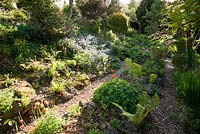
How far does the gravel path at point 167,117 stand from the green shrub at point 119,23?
328 inches

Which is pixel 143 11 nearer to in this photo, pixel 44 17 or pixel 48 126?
pixel 44 17

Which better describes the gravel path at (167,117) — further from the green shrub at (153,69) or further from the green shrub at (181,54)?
the green shrub at (181,54)

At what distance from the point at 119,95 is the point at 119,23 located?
10.1 metres

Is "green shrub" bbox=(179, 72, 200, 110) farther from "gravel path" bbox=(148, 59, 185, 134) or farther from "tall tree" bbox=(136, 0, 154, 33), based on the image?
"tall tree" bbox=(136, 0, 154, 33)

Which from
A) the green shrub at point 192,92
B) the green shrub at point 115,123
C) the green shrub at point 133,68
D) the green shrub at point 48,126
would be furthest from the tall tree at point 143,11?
the green shrub at point 48,126

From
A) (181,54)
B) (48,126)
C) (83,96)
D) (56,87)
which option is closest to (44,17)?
(56,87)

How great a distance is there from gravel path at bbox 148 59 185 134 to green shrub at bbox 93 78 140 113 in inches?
A: 24.9

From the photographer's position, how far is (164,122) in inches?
241

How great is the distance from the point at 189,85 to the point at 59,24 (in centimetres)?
568

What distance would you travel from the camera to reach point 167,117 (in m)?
6.36

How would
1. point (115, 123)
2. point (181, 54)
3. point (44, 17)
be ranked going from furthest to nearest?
point (44, 17) < point (181, 54) < point (115, 123)

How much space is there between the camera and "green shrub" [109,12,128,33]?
50.6ft

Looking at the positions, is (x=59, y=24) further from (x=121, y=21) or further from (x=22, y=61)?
(x=121, y=21)

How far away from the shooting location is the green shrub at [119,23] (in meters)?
15.4
